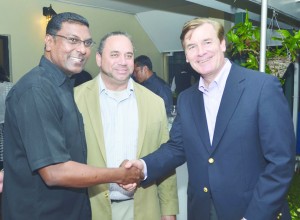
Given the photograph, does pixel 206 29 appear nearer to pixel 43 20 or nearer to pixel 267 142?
pixel 267 142

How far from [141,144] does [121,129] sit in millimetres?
161

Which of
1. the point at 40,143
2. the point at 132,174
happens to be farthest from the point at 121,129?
the point at 40,143

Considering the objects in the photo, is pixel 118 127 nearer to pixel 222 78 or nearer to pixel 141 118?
pixel 141 118

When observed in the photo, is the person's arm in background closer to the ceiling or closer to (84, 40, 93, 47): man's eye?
(84, 40, 93, 47): man's eye

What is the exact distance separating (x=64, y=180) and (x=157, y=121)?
83cm

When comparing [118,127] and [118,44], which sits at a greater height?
[118,44]

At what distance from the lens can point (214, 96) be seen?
180 centimetres

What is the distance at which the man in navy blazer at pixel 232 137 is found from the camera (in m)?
1.53

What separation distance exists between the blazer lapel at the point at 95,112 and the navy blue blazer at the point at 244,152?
52cm

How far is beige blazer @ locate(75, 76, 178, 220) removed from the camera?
1937 millimetres

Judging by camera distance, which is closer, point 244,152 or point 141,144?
point 244,152

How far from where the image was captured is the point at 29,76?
146cm

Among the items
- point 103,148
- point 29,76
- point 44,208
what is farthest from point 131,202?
point 29,76

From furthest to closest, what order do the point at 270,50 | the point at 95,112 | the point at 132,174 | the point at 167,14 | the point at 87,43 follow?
1. the point at 167,14
2. the point at 270,50
3. the point at 95,112
4. the point at 132,174
5. the point at 87,43
